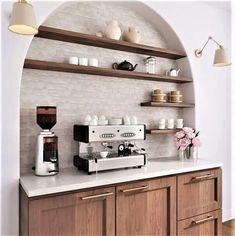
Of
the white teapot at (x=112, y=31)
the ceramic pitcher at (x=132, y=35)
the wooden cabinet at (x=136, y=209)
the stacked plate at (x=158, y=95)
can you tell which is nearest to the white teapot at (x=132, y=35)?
the ceramic pitcher at (x=132, y=35)

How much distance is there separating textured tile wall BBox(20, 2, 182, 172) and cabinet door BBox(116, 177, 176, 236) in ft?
2.04

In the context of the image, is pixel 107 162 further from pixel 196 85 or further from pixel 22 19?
pixel 196 85

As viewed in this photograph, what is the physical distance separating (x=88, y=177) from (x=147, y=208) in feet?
1.72

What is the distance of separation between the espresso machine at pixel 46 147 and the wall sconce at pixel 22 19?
1.83ft

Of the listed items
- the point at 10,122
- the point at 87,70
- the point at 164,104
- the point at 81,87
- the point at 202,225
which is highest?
the point at 87,70

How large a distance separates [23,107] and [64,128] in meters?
0.38

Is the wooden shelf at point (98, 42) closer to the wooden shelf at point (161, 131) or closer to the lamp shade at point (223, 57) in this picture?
the lamp shade at point (223, 57)

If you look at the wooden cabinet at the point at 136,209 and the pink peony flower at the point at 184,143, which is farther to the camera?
the pink peony flower at the point at 184,143

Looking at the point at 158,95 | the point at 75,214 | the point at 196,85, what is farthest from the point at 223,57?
the point at 75,214

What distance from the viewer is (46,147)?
1702mm

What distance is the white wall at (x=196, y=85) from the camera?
63.6 inches

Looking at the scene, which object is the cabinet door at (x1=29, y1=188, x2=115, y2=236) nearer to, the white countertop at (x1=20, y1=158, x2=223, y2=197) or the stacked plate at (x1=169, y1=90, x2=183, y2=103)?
the white countertop at (x1=20, y1=158, x2=223, y2=197)

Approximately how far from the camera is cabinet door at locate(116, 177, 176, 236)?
1.66 metres

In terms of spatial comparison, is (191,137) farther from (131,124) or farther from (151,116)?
(131,124)
